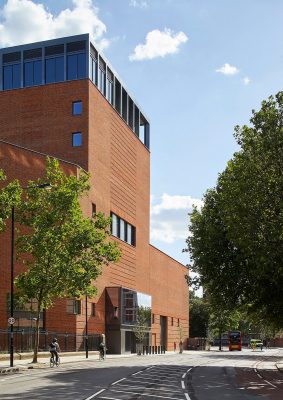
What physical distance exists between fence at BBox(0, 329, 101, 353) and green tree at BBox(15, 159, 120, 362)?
23.9 feet

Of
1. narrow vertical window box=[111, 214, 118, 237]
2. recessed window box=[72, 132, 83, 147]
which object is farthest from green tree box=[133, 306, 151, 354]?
recessed window box=[72, 132, 83, 147]

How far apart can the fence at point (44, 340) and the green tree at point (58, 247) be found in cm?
728

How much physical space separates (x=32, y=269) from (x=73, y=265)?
257 cm

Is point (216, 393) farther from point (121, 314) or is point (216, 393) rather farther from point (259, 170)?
point (121, 314)

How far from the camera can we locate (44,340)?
5244 cm

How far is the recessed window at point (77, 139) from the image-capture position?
213 feet

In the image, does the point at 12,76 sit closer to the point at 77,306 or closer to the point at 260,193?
the point at 77,306

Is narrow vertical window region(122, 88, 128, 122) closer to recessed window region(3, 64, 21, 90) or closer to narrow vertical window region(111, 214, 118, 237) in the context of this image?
narrow vertical window region(111, 214, 118, 237)

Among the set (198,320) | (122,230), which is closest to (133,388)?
(122,230)

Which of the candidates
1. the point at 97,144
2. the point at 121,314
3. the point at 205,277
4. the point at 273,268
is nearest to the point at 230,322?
the point at 121,314

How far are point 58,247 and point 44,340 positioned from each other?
15.7m

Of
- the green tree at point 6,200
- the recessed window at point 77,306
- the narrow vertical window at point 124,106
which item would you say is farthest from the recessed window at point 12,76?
the green tree at point 6,200

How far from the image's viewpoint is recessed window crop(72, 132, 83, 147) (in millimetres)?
64875

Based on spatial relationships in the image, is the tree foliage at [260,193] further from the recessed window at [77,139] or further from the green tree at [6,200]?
the recessed window at [77,139]
